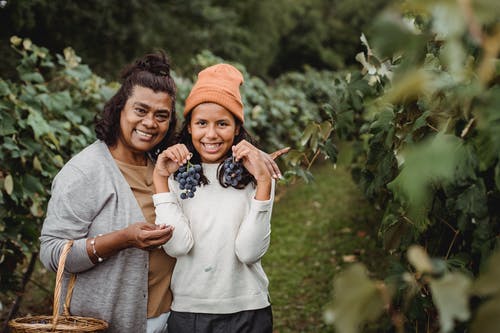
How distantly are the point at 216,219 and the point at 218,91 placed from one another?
1.69ft

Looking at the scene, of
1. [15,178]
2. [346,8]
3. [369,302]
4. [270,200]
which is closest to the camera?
[369,302]

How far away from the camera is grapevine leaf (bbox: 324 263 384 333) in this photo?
770 millimetres

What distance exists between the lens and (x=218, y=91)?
2.37 metres

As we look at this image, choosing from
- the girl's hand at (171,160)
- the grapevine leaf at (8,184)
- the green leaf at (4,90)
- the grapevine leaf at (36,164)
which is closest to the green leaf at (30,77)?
the green leaf at (4,90)

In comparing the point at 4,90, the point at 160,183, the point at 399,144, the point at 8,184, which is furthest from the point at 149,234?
the point at 4,90

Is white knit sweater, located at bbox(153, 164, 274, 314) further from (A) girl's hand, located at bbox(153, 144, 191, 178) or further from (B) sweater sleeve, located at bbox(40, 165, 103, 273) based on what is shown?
(B) sweater sleeve, located at bbox(40, 165, 103, 273)

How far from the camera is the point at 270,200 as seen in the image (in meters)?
2.25

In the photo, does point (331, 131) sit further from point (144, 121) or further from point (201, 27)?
point (201, 27)

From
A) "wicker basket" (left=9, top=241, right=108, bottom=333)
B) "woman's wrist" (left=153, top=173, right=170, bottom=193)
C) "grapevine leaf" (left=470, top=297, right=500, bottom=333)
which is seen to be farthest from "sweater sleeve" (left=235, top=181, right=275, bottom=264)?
"grapevine leaf" (left=470, top=297, right=500, bottom=333)

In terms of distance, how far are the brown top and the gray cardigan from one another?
5 centimetres

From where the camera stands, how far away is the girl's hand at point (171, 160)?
2.28 metres

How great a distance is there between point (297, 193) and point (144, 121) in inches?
262

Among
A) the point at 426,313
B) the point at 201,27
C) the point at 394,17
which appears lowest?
the point at 426,313

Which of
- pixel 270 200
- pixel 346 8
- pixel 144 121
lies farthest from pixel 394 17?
pixel 346 8
